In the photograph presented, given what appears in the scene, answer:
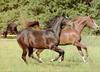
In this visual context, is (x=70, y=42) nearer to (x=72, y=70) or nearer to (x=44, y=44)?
(x=44, y=44)

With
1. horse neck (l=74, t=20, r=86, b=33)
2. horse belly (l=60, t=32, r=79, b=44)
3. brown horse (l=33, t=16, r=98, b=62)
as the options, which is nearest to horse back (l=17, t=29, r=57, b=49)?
brown horse (l=33, t=16, r=98, b=62)

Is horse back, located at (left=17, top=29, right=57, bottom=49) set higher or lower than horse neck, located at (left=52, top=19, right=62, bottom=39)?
lower

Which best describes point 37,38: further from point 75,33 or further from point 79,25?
point 79,25

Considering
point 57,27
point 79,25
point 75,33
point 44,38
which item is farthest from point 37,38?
point 79,25

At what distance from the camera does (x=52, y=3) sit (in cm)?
4188

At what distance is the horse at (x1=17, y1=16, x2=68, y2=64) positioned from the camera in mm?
13633

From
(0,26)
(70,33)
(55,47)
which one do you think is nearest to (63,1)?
(0,26)

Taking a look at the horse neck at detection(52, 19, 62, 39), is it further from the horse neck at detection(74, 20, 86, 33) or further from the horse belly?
the horse neck at detection(74, 20, 86, 33)

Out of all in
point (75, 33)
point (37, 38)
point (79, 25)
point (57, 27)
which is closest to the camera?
point (57, 27)

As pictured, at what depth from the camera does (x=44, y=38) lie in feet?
45.5

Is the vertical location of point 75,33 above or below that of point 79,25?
below

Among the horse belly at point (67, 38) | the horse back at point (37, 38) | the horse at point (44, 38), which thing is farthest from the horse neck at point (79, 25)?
the horse back at point (37, 38)

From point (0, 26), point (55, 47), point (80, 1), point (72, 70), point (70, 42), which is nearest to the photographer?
point (72, 70)

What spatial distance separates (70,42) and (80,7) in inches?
1034
